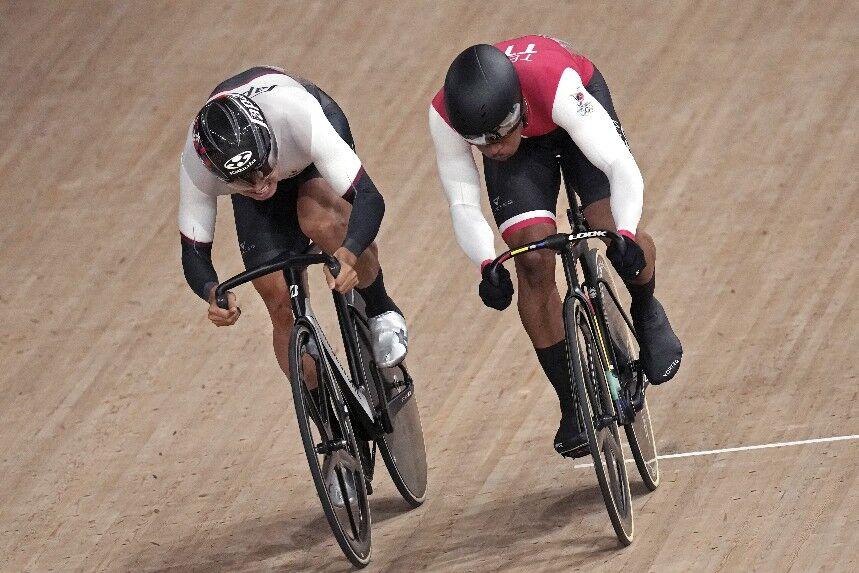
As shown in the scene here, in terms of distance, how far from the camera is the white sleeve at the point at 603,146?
440cm

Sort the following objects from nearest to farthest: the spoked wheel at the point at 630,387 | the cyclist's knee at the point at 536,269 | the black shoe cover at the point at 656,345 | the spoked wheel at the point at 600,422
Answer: the spoked wheel at the point at 600,422 → the cyclist's knee at the point at 536,269 → the spoked wheel at the point at 630,387 → the black shoe cover at the point at 656,345

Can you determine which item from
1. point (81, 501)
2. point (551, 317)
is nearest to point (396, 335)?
point (551, 317)

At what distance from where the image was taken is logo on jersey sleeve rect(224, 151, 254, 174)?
427 centimetres

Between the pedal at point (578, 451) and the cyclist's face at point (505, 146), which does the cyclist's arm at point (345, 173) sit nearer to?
the cyclist's face at point (505, 146)

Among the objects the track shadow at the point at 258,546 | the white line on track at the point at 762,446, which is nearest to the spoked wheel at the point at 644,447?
the white line on track at the point at 762,446

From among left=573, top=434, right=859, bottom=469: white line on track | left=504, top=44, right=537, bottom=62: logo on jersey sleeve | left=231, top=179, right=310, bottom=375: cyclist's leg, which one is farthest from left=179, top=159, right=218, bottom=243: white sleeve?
left=573, top=434, right=859, bottom=469: white line on track

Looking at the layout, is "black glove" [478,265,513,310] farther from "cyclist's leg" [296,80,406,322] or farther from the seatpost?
"cyclist's leg" [296,80,406,322]

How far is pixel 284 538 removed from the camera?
201 inches

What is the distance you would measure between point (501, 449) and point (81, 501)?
1.49 metres

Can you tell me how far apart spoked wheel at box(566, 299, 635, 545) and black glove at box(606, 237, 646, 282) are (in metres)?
0.16

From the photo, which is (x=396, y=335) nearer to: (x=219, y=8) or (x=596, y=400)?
(x=596, y=400)

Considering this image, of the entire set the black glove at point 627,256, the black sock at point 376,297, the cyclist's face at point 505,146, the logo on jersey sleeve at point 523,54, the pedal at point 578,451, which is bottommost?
the pedal at point 578,451

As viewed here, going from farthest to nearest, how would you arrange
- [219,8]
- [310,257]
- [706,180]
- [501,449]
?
[219,8], [706,180], [501,449], [310,257]

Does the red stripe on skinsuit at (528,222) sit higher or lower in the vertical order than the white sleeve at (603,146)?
lower
